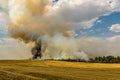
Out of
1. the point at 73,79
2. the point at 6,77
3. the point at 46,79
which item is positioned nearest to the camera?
the point at 6,77

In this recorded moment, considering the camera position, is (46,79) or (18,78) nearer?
(18,78)

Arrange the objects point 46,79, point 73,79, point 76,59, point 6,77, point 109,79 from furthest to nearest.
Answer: point 76,59 → point 109,79 → point 73,79 → point 46,79 → point 6,77

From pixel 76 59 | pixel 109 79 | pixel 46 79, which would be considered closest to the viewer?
pixel 46 79

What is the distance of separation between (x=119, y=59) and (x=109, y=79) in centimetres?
14782

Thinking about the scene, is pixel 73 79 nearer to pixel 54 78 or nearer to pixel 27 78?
pixel 54 78

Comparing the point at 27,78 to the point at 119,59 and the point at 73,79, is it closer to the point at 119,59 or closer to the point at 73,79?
the point at 73,79

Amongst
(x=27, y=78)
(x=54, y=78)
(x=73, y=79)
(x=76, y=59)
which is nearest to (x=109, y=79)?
(x=73, y=79)

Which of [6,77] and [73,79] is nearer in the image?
[6,77]

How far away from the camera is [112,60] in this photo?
19938 cm

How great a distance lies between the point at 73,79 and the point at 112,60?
15308cm

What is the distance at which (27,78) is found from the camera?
4303 cm

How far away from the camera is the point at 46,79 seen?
46.7 meters

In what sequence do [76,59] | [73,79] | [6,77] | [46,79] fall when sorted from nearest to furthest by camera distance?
[6,77] < [46,79] < [73,79] < [76,59]

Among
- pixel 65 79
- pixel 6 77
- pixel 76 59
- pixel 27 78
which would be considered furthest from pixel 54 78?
pixel 76 59
